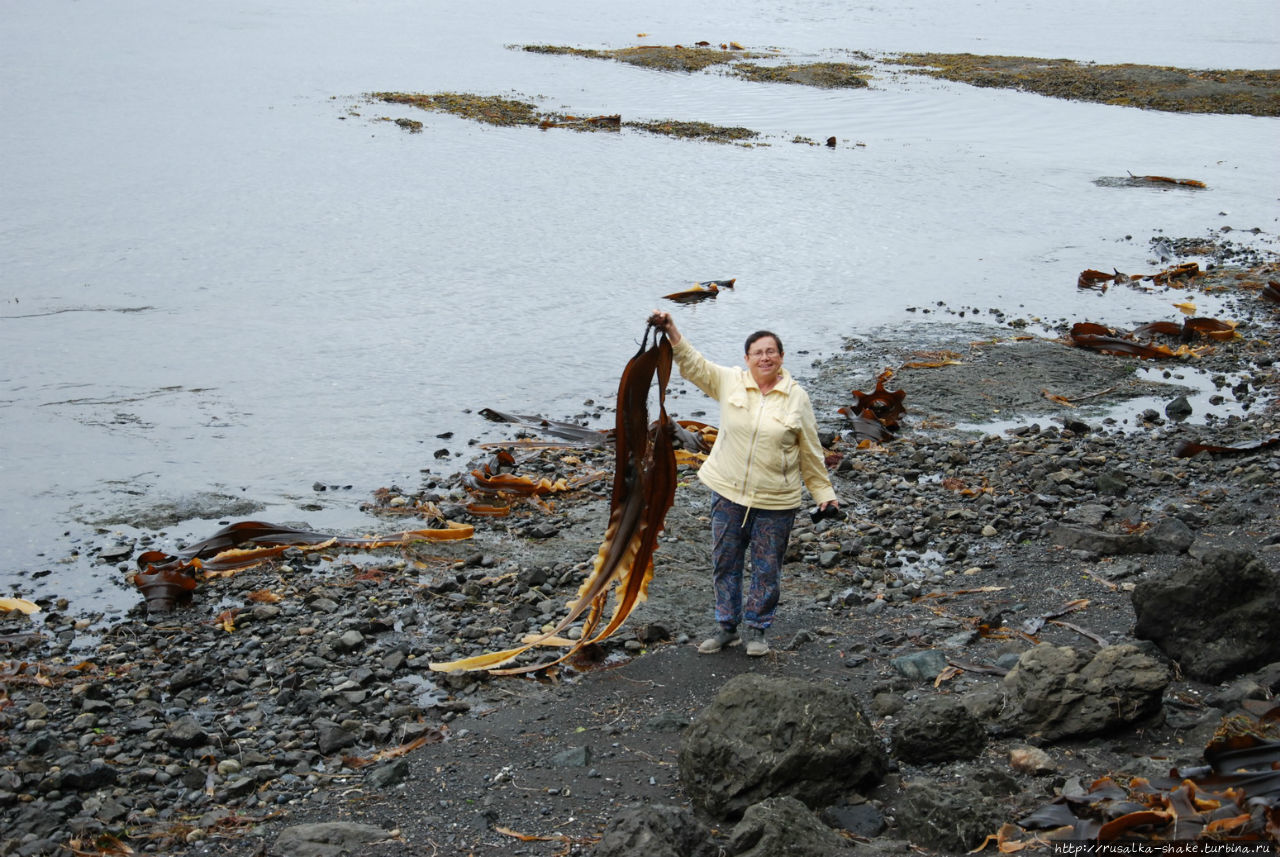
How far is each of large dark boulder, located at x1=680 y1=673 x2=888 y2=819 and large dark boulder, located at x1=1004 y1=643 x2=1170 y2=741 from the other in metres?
0.77

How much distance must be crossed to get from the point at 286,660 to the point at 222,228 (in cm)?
1626

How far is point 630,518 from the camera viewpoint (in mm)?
7125

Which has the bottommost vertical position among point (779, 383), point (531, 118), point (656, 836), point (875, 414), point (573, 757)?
point (573, 757)

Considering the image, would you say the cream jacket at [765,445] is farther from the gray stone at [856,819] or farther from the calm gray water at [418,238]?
the calm gray water at [418,238]

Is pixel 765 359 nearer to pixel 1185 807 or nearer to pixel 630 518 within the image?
pixel 630 518

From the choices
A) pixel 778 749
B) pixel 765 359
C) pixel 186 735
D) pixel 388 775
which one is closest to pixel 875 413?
pixel 765 359

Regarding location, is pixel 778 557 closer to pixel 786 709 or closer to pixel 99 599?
pixel 786 709

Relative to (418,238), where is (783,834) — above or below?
below

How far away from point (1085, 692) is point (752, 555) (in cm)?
203

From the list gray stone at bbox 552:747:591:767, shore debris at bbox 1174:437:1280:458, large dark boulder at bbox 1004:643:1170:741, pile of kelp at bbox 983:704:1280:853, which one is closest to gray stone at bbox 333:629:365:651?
gray stone at bbox 552:747:591:767

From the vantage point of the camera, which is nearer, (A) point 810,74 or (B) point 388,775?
(B) point 388,775

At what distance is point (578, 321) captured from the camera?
55.0ft

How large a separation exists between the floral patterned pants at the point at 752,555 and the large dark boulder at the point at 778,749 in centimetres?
138

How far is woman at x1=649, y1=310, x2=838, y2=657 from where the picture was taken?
6.35 metres
